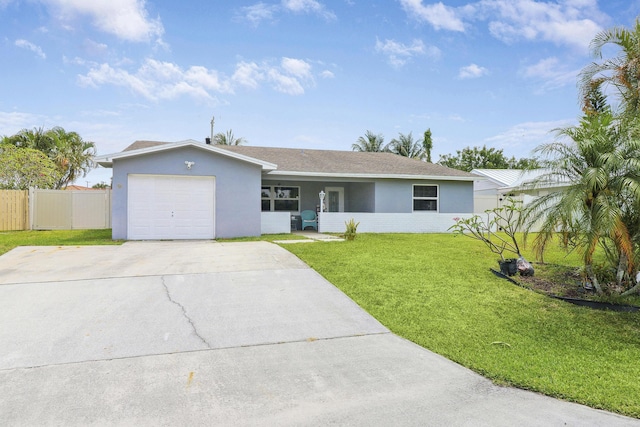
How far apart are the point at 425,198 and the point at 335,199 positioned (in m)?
4.50

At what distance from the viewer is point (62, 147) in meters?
27.7

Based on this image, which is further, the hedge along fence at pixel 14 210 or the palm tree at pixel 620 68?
the hedge along fence at pixel 14 210

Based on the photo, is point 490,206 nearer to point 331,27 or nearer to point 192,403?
point 331,27

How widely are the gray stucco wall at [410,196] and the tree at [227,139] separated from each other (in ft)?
76.0

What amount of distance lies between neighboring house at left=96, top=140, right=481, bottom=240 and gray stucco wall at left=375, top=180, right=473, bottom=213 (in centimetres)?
4

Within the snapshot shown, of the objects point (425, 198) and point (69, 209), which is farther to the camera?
point (425, 198)

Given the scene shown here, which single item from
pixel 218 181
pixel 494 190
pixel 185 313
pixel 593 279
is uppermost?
pixel 494 190

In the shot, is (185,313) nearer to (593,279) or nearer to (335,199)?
(593,279)

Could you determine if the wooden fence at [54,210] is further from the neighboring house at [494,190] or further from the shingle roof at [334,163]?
the neighboring house at [494,190]

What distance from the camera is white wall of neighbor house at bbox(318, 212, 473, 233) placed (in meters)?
15.6

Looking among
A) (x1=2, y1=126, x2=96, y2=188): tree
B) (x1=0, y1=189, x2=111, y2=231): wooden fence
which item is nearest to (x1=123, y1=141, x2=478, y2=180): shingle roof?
(x1=0, y1=189, x2=111, y2=231): wooden fence

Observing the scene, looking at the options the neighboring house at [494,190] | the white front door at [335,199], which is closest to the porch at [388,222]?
the neighboring house at [494,190]

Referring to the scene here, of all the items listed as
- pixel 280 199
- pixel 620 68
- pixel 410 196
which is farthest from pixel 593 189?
pixel 280 199

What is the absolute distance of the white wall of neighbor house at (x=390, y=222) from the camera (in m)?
15.6
